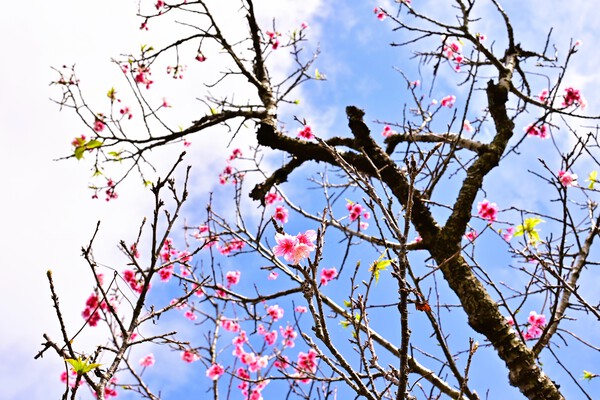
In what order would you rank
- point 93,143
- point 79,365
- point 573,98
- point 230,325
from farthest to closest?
point 230,325, point 573,98, point 93,143, point 79,365

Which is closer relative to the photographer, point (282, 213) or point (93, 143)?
point (93, 143)

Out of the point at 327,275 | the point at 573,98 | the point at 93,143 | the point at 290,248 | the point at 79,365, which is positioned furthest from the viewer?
the point at 327,275

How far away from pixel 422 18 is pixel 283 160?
6.84 ft

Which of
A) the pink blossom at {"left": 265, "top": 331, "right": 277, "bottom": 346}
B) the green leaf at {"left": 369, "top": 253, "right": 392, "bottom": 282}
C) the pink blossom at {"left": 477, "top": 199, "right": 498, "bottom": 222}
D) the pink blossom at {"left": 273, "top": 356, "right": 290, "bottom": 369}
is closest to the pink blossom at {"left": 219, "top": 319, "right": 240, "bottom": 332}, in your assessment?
the pink blossom at {"left": 265, "top": 331, "right": 277, "bottom": 346}

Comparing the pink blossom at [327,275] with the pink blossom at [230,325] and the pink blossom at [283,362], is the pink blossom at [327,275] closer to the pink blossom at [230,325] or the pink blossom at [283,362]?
the pink blossom at [283,362]

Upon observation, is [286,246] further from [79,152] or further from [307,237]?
[79,152]

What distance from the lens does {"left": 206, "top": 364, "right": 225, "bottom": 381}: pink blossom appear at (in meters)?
5.65

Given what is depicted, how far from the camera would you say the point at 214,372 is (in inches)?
224

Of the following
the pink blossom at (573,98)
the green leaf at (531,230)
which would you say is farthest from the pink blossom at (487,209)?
the pink blossom at (573,98)

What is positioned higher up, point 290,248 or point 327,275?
point 327,275

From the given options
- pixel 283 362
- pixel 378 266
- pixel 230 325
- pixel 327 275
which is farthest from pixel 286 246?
pixel 230 325

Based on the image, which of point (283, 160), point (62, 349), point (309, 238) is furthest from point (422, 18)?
point (62, 349)

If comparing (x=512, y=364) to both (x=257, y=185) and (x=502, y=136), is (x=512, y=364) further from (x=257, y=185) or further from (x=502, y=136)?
(x=257, y=185)

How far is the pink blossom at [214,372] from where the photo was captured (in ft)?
18.5
